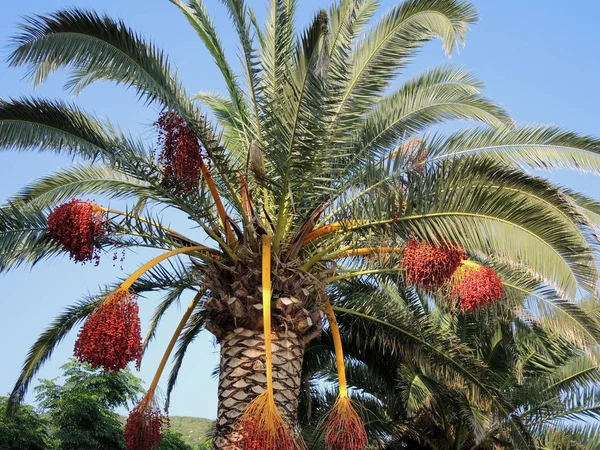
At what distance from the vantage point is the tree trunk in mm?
10242

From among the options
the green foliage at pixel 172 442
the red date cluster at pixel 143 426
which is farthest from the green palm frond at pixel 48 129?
the green foliage at pixel 172 442

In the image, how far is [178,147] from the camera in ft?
32.6

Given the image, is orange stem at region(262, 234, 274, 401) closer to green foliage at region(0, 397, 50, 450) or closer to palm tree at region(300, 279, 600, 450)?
palm tree at region(300, 279, 600, 450)

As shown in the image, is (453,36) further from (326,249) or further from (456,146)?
(326,249)

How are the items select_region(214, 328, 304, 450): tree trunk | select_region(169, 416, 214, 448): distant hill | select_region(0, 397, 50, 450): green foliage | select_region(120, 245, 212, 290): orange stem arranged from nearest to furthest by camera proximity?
select_region(120, 245, 212, 290): orange stem < select_region(214, 328, 304, 450): tree trunk < select_region(0, 397, 50, 450): green foliage < select_region(169, 416, 214, 448): distant hill

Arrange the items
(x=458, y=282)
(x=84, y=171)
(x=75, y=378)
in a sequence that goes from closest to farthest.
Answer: (x=458, y=282), (x=84, y=171), (x=75, y=378)

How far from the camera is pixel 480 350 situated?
55.5 feet

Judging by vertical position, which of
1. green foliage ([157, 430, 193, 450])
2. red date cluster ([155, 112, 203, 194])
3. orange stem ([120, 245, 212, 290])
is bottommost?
orange stem ([120, 245, 212, 290])

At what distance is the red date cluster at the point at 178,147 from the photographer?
32.8ft

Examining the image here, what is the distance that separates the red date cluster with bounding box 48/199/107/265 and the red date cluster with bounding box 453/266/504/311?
14.2ft

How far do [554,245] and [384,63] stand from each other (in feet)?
11.0

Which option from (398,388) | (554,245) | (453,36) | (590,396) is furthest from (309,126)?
(590,396)

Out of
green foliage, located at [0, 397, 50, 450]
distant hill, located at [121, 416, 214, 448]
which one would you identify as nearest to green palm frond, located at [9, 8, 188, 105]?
green foliage, located at [0, 397, 50, 450]

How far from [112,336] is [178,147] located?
2.28 m
